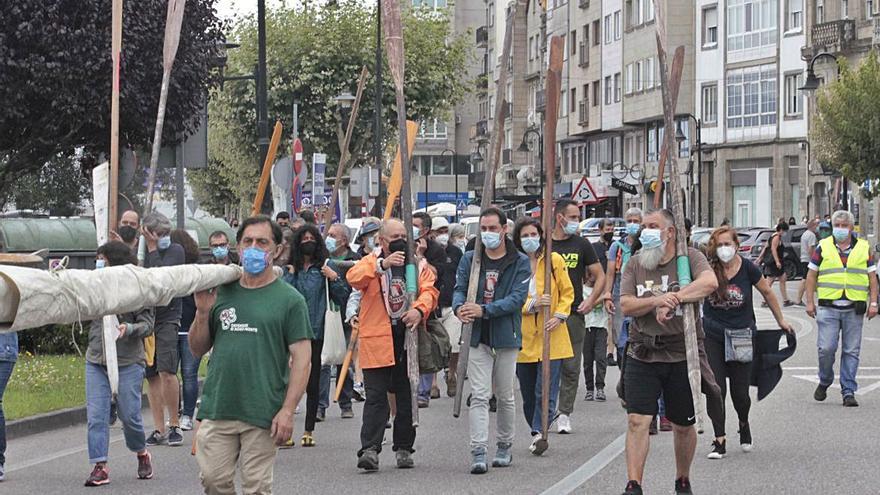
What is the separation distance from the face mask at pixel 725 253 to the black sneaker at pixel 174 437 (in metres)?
4.44

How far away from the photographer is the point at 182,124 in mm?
26359

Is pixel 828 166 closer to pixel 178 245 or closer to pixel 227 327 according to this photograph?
pixel 178 245

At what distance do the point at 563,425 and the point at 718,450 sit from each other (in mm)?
1888

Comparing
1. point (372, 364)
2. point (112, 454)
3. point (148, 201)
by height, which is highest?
point (148, 201)

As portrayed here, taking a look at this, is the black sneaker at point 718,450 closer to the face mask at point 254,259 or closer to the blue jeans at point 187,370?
the blue jeans at point 187,370

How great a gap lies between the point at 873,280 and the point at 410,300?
5970 millimetres

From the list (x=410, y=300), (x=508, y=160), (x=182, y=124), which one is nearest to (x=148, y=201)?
(x=410, y=300)

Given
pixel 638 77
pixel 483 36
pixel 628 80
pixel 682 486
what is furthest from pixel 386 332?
pixel 483 36

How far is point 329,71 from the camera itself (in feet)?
176

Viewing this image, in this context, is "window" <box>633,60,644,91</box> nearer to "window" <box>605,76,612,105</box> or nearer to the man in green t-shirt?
"window" <box>605,76,612,105</box>

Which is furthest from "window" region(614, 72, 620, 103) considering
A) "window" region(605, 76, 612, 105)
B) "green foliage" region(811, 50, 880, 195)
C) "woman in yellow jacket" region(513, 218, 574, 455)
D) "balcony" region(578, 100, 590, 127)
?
"woman in yellow jacket" region(513, 218, 574, 455)

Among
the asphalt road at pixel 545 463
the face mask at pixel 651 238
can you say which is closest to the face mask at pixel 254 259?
the face mask at pixel 651 238

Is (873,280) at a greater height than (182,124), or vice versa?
(182,124)

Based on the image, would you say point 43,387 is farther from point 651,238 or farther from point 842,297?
point 651,238
